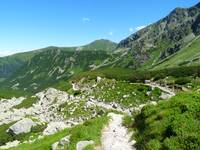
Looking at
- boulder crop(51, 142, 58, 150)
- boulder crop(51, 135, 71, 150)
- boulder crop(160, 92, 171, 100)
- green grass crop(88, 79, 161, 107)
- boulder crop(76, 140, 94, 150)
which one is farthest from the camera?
green grass crop(88, 79, 161, 107)

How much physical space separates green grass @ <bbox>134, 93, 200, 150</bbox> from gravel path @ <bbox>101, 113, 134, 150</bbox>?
786 millimetres

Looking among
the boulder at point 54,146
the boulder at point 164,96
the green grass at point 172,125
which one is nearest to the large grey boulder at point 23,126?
the boulder at point 164,96

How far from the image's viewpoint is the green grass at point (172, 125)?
18125 millimetres

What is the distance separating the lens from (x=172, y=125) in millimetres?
19156

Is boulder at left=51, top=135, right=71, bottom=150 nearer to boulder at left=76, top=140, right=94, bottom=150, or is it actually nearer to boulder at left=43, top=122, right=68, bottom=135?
boulder at left=76, top=140, right=94, bottom=150

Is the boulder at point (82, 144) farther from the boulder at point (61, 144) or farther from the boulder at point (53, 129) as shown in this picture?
the boulder at point (53, 129)

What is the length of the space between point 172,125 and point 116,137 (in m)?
4.91

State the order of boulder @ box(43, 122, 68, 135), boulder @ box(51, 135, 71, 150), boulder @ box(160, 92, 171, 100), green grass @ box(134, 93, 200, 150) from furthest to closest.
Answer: boulder @ box(160, 92, 171, 100) < boulder @ box(43, 122, 68, 135) < boulder @ box(51, 135, 71, 150) < green grass @ box(134, 93, 200, 150)

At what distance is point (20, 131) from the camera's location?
8388 cm

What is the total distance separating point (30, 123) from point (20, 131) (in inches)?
112

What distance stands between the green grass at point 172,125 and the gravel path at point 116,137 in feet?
2.58

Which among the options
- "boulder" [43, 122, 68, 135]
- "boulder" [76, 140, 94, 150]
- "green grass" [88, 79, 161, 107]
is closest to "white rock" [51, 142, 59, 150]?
"boulder" [76, 140, 94, 150]

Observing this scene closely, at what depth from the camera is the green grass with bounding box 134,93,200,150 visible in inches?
714

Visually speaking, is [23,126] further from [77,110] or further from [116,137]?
[116,137]
